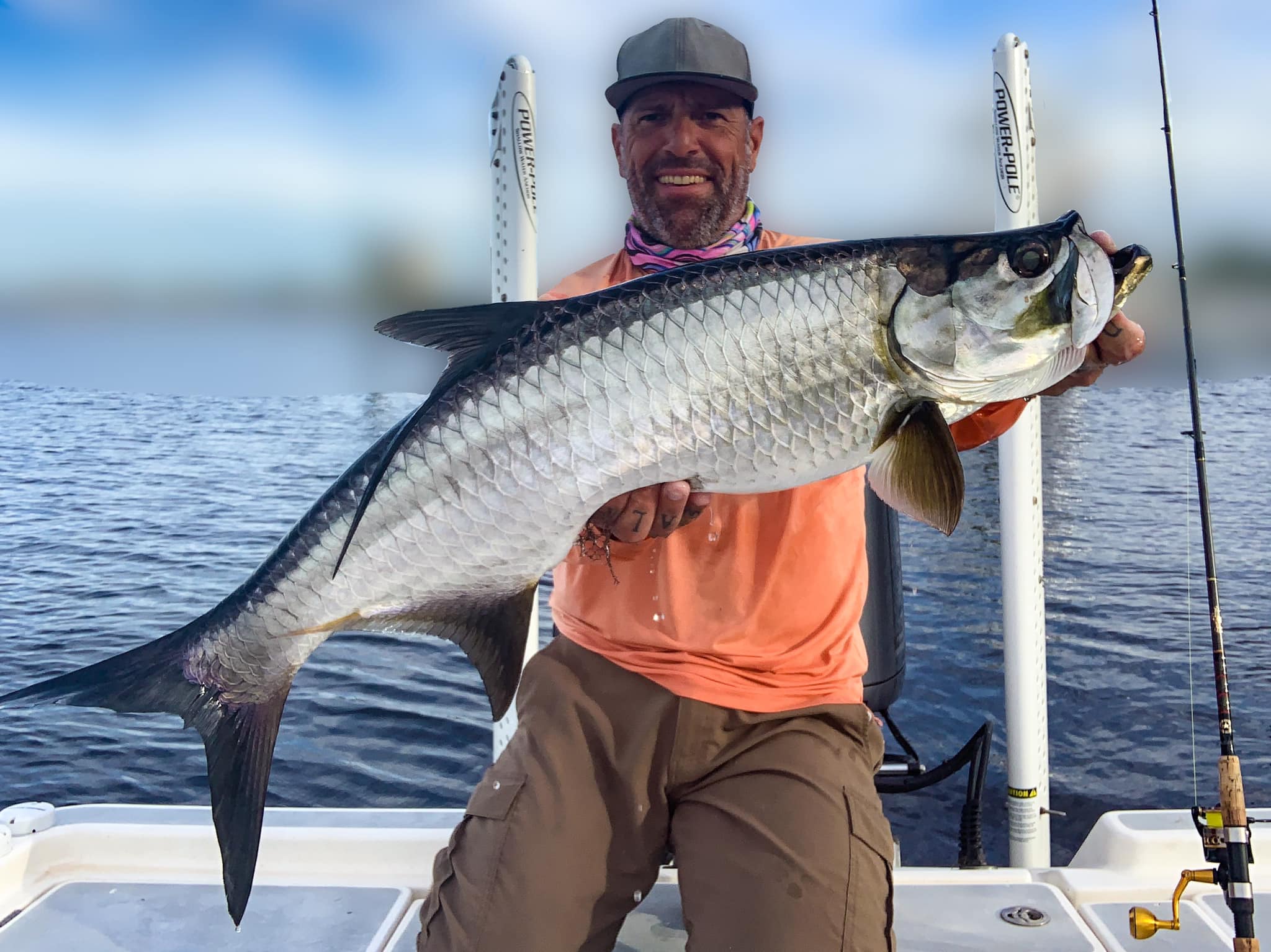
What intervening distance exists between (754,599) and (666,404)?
0.77 meters

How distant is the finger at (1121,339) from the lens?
2.47m

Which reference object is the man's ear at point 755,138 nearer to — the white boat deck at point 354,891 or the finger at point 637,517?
the finger at point 637,517

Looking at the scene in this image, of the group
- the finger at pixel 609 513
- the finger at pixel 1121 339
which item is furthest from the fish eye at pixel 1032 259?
the finger at pixel 609 513

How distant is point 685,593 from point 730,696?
307mm

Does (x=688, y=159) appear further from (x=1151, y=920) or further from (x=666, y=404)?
(x=1151, y=920)

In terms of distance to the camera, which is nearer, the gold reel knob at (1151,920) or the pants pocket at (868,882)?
the pants pocket at (868,882)

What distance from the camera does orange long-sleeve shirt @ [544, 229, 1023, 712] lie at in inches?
111

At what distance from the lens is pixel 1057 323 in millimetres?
2373

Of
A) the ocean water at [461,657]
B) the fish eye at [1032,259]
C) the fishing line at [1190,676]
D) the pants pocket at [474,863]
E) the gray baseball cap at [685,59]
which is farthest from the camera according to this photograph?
the ocean water at [461,657]

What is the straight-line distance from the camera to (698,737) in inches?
110

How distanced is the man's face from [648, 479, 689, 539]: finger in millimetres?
1170

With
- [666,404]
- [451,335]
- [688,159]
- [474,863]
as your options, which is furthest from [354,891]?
[688,159]

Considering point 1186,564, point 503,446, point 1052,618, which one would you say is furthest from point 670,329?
point 1186,564

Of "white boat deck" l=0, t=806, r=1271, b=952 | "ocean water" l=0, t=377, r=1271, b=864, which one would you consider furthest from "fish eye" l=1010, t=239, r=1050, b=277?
"ocean water" l=0, t=377, r=1271, b=864
